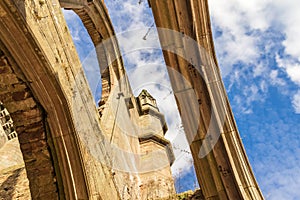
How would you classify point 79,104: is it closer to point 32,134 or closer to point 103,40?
point 32,134

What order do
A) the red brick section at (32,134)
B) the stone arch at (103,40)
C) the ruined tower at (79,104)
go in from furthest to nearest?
the stone arch at (103,40)
the red brick section at (32,134)
the ruined tower at (79,104)

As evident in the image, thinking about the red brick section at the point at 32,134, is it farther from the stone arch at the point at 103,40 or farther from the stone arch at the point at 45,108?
the stone arch at the point at 103,40

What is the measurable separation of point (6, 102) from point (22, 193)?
→ 2140 millimetres

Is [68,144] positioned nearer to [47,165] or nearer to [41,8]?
[47,165]

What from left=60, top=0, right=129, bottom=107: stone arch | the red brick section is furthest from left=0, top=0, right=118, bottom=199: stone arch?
left=60, top=0, right=129, bottom=107: stone arch

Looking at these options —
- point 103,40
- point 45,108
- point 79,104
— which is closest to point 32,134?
point 45,108

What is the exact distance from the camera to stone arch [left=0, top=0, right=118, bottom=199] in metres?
4.24

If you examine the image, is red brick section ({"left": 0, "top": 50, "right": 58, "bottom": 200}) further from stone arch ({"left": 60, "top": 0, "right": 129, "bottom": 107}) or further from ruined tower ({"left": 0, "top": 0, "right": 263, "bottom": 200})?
stone arch ({"left": 60, "top": 0, "right": 129, "bottom": 107})

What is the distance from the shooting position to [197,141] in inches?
159

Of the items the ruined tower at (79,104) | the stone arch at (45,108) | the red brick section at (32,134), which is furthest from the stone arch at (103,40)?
the red brick section at (32,134)

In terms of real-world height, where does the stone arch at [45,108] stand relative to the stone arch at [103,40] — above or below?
below

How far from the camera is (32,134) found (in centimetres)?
469

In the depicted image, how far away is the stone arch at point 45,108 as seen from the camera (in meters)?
4.24

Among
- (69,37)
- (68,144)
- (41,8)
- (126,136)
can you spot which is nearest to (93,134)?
(68,144)
